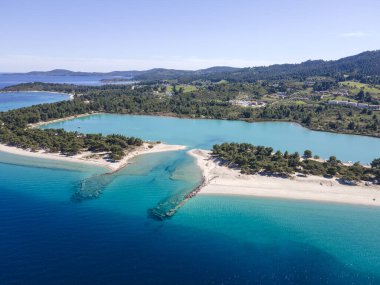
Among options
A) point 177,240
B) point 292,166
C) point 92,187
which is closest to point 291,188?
point 292,166

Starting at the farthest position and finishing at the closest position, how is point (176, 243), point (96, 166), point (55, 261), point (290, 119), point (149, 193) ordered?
point (290, 119) → point (96, 166) → point (149, 193) → point (176, 243) → point (55, 261)

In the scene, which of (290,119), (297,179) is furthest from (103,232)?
(290,119)

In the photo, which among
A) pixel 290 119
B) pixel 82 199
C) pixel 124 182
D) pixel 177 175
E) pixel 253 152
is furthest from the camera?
pixel 290 119

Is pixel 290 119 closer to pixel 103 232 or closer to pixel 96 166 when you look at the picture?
pixel 96 166

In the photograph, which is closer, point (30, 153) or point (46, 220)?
point (46, 220)

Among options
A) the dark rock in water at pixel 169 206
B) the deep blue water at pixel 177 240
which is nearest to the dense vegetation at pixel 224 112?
the deep blue water at pixel 177 240

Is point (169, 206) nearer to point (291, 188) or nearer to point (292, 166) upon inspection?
point (291, 188)

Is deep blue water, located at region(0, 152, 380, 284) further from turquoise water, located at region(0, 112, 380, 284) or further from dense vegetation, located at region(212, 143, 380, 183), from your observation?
dense vegetation, located at region(212, 143, 380, 183)
